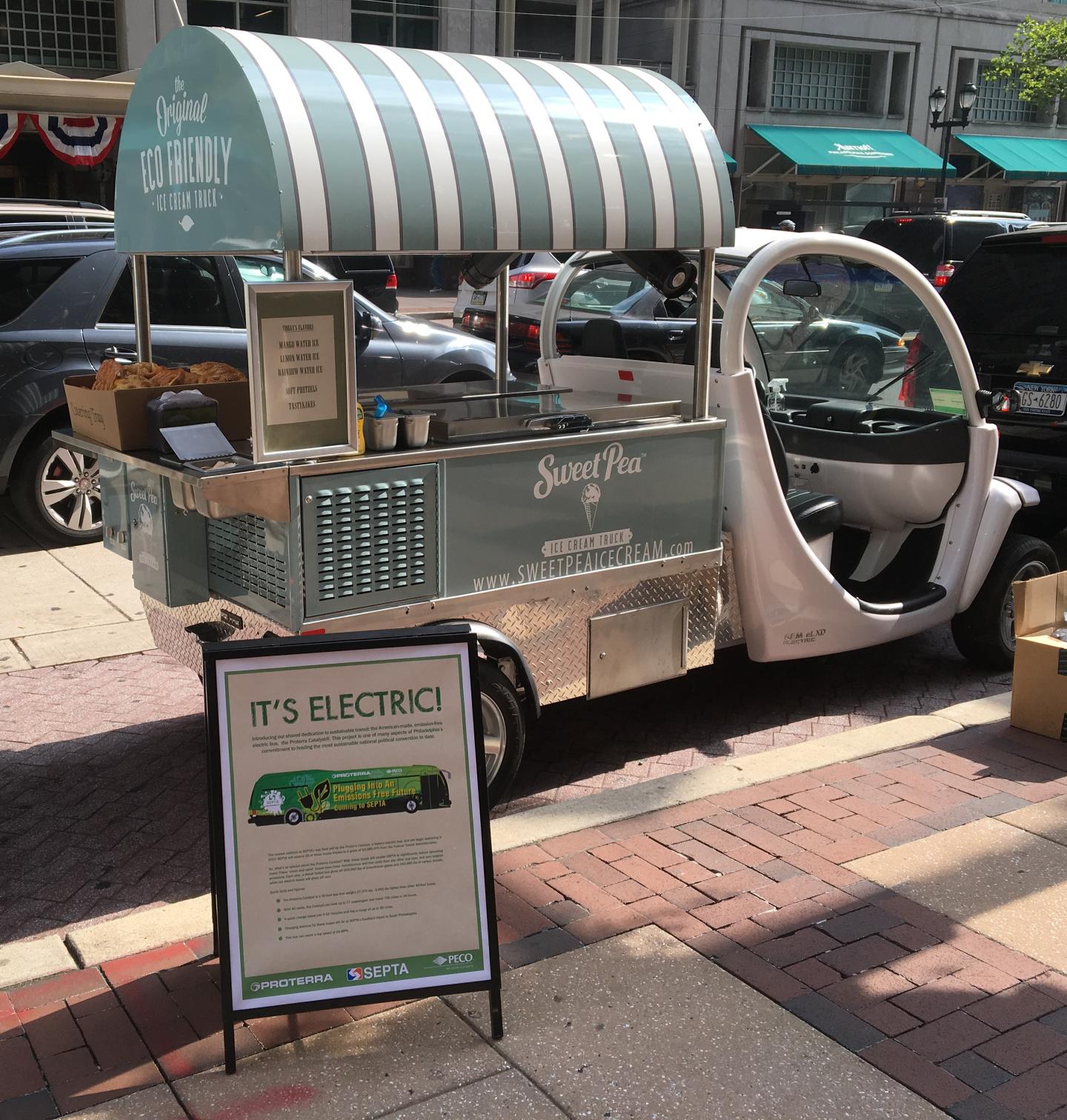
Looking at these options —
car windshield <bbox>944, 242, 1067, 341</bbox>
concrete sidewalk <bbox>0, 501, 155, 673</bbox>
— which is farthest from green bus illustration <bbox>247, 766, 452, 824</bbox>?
car windshield <bbox>944, 242, 1067, 341</bbox>

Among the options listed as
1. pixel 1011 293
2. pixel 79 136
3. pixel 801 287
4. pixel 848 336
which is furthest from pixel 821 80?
pixel 801 287

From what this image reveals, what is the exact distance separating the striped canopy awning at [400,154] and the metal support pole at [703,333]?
11 centimetres

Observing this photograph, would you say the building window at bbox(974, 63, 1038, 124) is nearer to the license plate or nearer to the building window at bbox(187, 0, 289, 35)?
the building window at bbox(187, 0, 289, 35)

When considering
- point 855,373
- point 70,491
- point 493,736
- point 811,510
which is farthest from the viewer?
point 70,491

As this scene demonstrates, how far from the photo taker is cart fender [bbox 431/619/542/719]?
4.52m

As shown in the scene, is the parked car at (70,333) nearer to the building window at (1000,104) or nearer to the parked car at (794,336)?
the parked car at (794,336)

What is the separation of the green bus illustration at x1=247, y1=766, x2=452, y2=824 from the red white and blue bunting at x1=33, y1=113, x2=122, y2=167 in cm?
1282

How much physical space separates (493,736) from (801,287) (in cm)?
247

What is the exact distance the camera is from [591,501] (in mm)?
A: 4773

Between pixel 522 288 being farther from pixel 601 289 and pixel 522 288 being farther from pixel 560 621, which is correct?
pixel 560 621

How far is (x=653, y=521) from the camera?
497cm

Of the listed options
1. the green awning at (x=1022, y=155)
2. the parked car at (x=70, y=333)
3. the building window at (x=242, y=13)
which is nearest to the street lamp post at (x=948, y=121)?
the green awning at (x=1022, y=155)

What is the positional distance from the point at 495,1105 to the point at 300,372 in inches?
87.3

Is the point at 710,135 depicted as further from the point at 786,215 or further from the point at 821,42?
the point at 821,42
